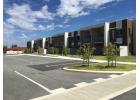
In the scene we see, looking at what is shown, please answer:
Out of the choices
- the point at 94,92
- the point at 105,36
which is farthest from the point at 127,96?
the point at 105,36

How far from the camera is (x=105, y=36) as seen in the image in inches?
1786

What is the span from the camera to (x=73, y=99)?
8.23 meters

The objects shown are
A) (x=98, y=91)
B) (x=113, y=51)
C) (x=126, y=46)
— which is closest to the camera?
(x=98, y=91)

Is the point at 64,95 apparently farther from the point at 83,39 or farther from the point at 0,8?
the point at 83,39

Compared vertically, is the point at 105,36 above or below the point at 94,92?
above

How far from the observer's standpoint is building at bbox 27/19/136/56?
39.9 metres

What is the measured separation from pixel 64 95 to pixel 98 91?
6.14 ft

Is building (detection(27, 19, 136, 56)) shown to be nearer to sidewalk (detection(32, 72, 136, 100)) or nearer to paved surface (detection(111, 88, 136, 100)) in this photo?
sidewalk (detection(32, 72, 136, 100))

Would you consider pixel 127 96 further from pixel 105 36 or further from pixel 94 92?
pixel 105 36

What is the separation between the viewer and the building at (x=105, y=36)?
1571 inches

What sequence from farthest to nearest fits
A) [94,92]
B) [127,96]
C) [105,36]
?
[105,36], [94,92], [127,96]

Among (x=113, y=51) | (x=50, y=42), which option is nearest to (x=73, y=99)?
(x=113, y=51)

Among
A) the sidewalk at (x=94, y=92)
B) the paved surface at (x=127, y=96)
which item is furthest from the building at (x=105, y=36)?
the paved surface at (x=127, y=96)
